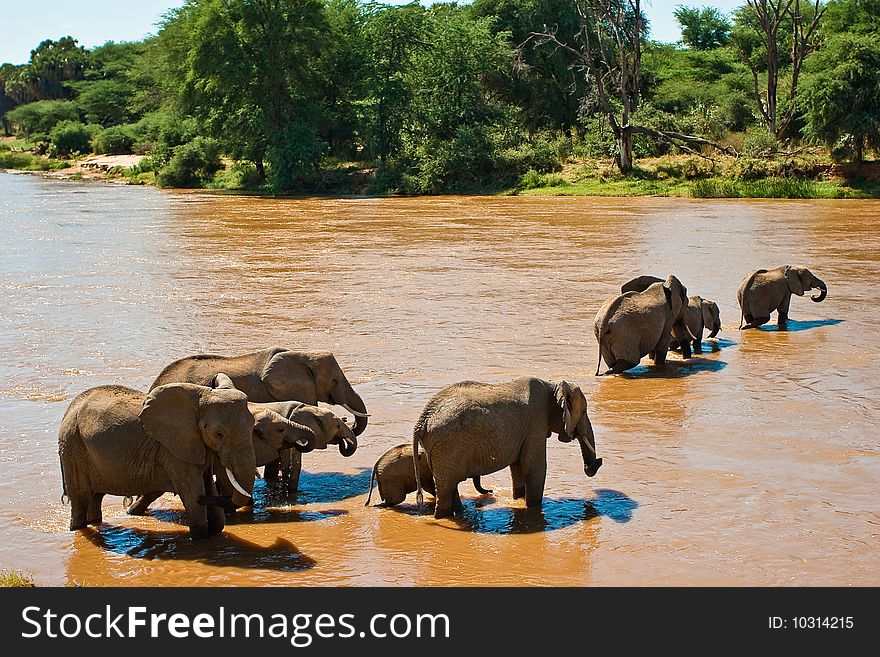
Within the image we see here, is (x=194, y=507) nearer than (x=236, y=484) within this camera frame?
No

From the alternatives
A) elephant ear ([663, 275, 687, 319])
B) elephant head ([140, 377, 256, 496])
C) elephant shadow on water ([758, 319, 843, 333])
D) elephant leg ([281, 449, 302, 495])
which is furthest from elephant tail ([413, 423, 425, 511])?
elephant shadow on water ([758, 319, 843, 333])

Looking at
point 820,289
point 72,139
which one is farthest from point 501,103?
point 820,289

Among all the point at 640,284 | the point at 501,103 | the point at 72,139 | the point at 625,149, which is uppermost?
the point at 501,103

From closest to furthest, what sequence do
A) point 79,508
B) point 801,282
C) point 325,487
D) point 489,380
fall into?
point 79,508 < point 325,487 < point 489,380 < point 801,282

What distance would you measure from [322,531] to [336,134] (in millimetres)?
45255

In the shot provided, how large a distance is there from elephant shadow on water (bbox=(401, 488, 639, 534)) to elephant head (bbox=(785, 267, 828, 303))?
27.0 feet

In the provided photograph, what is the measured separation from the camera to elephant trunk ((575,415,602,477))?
27.4 feet

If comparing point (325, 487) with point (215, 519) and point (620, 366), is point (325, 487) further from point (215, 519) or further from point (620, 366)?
point (620, 366)

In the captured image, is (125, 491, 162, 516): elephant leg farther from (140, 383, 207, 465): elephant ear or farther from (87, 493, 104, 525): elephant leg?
(140, 383, 207, 465): elephant ear

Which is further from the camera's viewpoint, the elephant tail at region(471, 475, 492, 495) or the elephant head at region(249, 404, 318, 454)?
the elephant tail at region(471, 475, 492, 495)

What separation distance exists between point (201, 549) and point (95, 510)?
3.38 ft

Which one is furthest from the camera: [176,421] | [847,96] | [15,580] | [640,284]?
[847,96]

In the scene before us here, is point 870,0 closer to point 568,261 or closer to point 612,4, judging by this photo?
point 612,4

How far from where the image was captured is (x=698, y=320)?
13.6 metres
